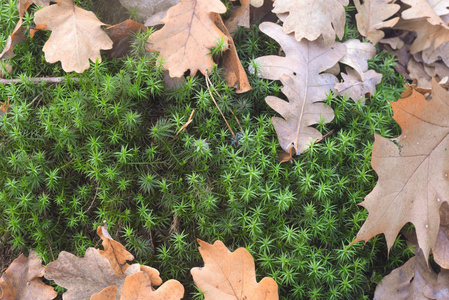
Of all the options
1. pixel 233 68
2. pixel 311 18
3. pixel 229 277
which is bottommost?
pixel 229 277

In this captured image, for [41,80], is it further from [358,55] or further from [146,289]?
[358,55]

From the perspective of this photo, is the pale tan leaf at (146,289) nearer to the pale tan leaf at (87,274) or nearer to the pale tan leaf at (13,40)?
the pale tan leaf at (87,274)

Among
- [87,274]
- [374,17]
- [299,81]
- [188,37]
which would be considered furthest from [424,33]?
[87,274]

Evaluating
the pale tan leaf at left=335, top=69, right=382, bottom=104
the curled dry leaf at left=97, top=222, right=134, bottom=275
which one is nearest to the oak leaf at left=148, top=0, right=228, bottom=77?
the pale tan leaf at left=335, top=69, right=382, bottom=104

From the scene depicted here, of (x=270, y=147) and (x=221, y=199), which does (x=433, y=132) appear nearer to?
(x=270, y=147)

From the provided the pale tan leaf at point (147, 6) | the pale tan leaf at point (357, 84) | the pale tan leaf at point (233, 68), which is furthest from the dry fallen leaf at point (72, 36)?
the pale tan leaf at point (357, 84)
